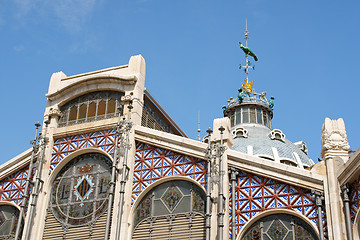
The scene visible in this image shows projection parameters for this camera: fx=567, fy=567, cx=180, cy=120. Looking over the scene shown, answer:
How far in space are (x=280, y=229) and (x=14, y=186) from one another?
13.9 meters


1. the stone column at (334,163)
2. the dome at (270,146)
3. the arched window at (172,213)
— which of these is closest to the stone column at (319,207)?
the stone column at (334,163)

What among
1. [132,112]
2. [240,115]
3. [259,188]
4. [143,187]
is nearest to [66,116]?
[132,112]

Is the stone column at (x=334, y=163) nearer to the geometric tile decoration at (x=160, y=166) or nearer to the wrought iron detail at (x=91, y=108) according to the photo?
the geometric tile decoration at (x=160, y=166)

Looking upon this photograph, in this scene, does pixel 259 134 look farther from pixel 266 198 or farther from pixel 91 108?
pixel 266 198

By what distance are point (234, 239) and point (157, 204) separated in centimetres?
427

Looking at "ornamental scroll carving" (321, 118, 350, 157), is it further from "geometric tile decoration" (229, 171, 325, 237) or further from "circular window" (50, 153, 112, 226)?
"circular window" (50, 153, 112, 226)

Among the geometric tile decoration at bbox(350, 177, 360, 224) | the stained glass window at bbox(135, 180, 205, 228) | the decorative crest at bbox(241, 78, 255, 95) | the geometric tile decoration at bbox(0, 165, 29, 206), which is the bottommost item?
the geometric tile decoration at bbox(350, 177, 360, 224)

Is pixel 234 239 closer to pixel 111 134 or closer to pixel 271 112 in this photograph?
pixel 111 134

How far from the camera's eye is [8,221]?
92.8 ft

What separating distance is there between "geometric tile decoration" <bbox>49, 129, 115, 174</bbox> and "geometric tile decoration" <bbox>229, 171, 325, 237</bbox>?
23.5 feet

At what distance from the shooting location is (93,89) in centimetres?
3008

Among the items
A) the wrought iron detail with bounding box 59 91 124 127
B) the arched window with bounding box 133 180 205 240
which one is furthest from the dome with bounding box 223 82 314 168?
the arched window with bounding box 133 180 205 240

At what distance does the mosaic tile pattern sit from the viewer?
23.3 meters

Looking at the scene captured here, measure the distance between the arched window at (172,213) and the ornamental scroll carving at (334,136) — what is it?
5.75 m
